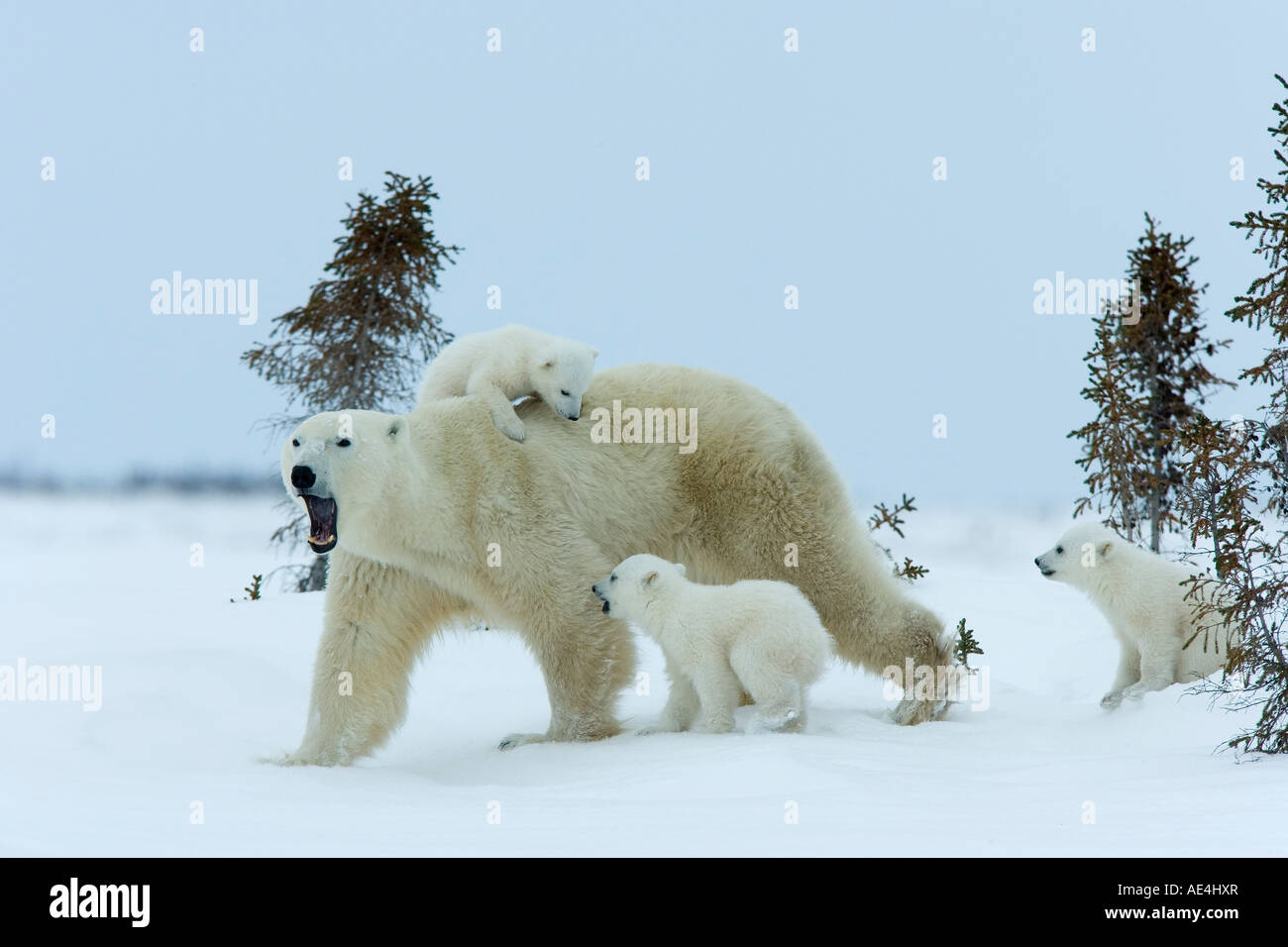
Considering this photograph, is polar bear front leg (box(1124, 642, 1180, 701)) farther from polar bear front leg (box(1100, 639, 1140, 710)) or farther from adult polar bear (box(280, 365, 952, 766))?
adult polar bear (box(280, 365, 952, 766))

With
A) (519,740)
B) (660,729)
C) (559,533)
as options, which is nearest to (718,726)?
(660,729)

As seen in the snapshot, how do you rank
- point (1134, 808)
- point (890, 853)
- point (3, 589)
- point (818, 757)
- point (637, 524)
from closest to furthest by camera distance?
point (890, 853) < point (1134, 808) < point (818, 757) < point (637, 524) < point (3, 589)

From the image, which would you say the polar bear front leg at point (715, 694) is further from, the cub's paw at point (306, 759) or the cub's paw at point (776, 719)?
the cub's paw at point (306, 759)

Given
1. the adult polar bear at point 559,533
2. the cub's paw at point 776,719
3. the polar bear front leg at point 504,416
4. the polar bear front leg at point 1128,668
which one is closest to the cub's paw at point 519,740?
the adult polar bear at point 559,533

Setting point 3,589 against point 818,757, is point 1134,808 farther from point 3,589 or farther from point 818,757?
point 3,589

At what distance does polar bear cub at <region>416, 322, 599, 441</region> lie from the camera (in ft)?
21.1

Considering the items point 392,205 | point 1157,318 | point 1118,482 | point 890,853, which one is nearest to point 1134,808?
point 890,853

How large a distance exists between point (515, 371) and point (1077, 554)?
10.6 feet

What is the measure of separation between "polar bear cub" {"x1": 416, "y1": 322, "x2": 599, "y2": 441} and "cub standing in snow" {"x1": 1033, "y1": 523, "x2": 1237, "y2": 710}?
9.58 ft

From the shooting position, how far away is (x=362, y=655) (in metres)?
6.29

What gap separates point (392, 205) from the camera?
43.7 feet

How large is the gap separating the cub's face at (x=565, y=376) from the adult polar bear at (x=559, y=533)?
0.46 feet

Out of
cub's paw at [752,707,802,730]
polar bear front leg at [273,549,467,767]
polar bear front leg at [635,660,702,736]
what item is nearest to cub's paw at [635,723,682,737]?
polar bear front leg at [635,660,702,736]

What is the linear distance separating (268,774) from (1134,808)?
3.30 metres
